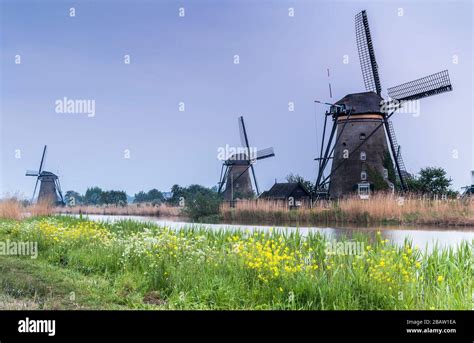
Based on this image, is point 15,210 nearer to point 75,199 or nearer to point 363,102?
point 75,199

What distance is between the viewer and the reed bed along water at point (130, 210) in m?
19.0

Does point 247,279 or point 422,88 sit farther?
point 422,88

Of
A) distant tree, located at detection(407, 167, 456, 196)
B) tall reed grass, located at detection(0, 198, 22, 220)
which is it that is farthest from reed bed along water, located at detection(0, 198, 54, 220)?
distant tree, located at detection(407, 167, 456, 196)

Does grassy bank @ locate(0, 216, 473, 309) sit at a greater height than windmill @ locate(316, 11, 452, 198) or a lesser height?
lesser

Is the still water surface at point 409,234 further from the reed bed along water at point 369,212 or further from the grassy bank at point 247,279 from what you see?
the reed bed along water at point 369,212

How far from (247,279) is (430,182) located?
1639 cm

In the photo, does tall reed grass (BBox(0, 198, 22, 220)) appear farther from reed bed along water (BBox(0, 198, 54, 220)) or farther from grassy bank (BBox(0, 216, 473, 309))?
grassy bank (BBox(0, 216, 473, 309))

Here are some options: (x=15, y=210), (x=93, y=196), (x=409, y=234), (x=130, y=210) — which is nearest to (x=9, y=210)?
(x=15, y=210)

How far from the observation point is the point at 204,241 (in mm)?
8234

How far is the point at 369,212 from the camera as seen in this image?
661 inches

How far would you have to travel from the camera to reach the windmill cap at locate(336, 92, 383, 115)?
23.0 m

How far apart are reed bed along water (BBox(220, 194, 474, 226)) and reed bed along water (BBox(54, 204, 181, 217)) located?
262 cm

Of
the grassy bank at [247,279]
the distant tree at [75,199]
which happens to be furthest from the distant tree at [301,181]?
the grassy bank at [247,279]

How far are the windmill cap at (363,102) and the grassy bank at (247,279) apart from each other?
16.6 metres
